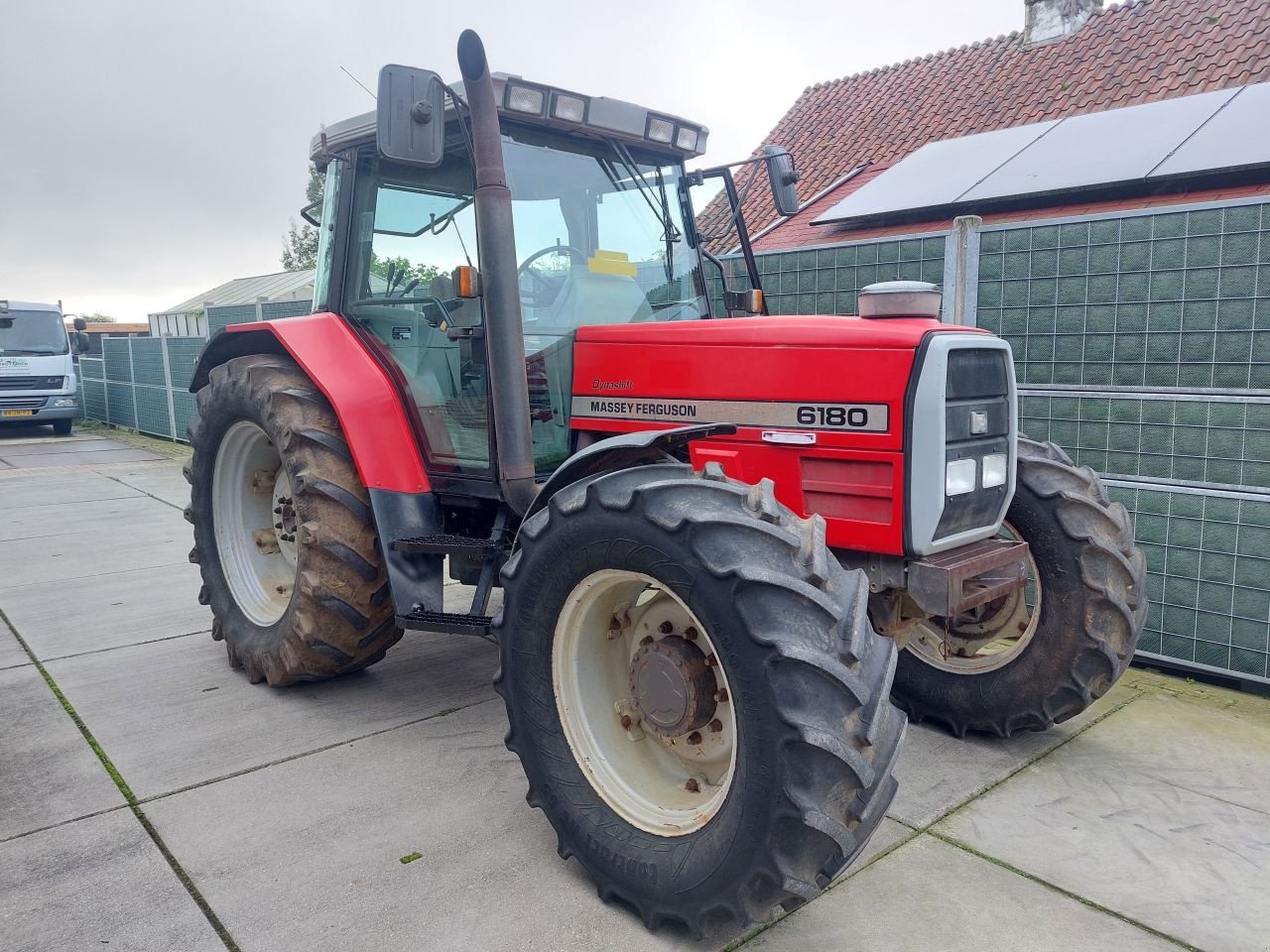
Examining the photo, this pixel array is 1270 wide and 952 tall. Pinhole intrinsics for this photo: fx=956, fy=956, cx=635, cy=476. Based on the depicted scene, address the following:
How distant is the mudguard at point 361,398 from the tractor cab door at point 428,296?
0.08 metres

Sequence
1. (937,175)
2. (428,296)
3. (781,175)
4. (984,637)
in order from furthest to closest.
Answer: (937,175) → (781,175) → (984,637) → (428,296)

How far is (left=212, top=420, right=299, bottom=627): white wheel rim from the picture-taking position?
4.48 meters

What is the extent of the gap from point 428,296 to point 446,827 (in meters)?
1.93

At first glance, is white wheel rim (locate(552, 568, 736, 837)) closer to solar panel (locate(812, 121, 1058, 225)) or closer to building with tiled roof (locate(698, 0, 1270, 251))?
solar panel (locate(812, 121, 1058, 225))

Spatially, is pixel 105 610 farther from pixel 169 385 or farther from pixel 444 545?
pixel 169 385

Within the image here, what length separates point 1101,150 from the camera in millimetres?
11227

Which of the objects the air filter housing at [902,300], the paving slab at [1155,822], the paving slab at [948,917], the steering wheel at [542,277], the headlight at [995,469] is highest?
the steering wheel at [542,277]

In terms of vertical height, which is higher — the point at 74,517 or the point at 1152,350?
the point at 1152,350

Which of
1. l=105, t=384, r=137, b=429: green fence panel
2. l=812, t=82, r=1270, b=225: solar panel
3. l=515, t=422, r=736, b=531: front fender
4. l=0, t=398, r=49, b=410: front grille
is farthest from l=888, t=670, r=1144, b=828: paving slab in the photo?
l=0, t=398, r=49, b=410: front grille

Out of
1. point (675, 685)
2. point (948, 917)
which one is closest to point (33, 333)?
point (675, 685)

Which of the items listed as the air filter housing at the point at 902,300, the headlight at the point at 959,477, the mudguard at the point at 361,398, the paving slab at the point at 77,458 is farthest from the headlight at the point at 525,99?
the paving slab at the point at 77,458

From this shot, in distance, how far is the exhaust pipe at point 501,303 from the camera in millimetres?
3061

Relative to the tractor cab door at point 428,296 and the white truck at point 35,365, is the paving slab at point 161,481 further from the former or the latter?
the tractor cab door at point 428,296

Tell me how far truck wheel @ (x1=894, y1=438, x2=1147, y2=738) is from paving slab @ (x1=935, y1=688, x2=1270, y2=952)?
0.91 ft
